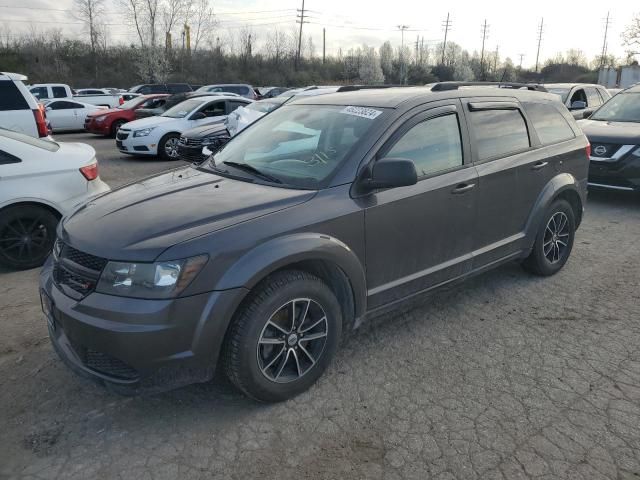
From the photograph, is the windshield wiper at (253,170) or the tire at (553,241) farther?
the tire at (553,241)

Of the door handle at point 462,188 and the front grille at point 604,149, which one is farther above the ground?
the door handle at point 462,188

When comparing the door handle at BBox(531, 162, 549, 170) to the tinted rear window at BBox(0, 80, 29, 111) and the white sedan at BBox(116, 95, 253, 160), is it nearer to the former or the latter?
the tinted rear window at BBox(0, 80, 29, 111)

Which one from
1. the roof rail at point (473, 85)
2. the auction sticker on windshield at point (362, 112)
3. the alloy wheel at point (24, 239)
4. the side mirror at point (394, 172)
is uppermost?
the roof rail at point (473, 85)

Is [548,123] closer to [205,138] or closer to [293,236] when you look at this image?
[293,236]

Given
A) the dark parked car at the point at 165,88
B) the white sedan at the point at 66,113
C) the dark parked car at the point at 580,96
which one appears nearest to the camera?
the dark parked car at the point at 580,96

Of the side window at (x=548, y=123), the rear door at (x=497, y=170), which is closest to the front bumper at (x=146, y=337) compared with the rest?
the rear door at (x=497, y=170)

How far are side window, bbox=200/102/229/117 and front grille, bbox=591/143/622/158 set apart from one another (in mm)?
9243

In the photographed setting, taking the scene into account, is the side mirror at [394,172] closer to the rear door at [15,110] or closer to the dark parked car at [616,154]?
the dark parked car at [616,154]

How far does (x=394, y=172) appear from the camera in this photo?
3.11 metres

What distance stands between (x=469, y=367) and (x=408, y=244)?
0.90 m

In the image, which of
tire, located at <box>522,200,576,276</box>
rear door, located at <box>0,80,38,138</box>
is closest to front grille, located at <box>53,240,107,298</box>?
tire, located at <box>522,200,576,276</box>

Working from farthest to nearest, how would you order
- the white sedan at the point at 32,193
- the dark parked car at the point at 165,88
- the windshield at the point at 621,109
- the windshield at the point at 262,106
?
→ the dark parked car at the point at 165,88
the windshield at the point at 262,106
the windshield at the point at 621,109
the white sedan at the point at 32,193

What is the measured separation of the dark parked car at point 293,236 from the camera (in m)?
2.64

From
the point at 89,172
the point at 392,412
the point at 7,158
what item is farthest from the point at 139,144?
Answer: the point at 392,412
